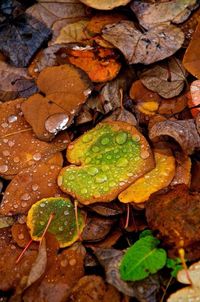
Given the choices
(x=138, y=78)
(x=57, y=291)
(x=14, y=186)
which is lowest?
(x=57, y=291)

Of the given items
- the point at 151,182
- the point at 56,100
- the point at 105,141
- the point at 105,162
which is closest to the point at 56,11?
the point at 56,100

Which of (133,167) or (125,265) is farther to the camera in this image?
(133,167)

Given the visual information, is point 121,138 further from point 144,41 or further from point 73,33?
point 73,33

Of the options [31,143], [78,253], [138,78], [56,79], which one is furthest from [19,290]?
[138,78]

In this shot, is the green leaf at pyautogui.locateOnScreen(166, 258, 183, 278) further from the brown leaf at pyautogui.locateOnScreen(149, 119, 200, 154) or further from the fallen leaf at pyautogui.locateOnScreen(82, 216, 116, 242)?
the brown leaf at pyautogui.locateOnScreen(149, 119, 200, 154)

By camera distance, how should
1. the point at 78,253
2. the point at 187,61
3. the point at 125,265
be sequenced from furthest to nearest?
the point at 187,61 → the point at 78,253 → the point at 125,265

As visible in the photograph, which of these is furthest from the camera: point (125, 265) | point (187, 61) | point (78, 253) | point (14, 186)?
point (187, 61)

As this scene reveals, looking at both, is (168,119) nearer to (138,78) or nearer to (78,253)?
(138,78)
